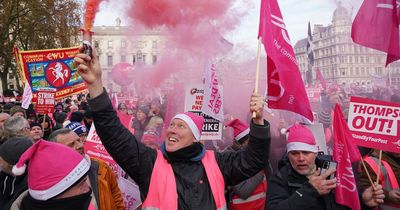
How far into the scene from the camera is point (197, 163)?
9.98 feet

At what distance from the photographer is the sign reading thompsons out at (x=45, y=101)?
8.84 metres

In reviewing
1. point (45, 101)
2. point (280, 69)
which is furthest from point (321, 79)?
point (280, 69)

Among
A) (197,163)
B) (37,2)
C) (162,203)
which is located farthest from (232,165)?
(37,2)

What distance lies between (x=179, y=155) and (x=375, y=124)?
1.75 metres

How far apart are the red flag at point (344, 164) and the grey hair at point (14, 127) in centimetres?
394

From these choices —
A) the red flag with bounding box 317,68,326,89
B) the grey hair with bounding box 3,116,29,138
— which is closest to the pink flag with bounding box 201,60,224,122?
the grey hair with bounding box 3,116,29,138

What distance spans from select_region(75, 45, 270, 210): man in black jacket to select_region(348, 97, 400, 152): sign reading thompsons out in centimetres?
100

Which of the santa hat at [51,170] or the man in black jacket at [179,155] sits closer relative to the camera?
the santa hat at [51,170]

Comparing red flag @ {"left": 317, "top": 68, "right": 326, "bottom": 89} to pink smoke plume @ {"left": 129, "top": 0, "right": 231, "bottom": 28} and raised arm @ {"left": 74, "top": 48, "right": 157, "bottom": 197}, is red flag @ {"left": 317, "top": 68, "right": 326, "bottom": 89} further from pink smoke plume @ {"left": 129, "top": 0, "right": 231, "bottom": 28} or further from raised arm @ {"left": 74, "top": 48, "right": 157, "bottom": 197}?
raised arm @ {"left": 74, "top": 48, "right": 157, "bottom": 197}

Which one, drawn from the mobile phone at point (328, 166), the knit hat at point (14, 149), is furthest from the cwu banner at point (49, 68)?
the mobile phone at point (328, 166)

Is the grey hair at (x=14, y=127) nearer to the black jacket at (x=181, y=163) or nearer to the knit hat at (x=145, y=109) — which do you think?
the black jacket at (x=181, y=163)

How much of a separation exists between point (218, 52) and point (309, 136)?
3.00 metres

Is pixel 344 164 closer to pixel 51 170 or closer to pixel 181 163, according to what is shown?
pixel 181 163

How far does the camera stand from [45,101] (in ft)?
29.2
